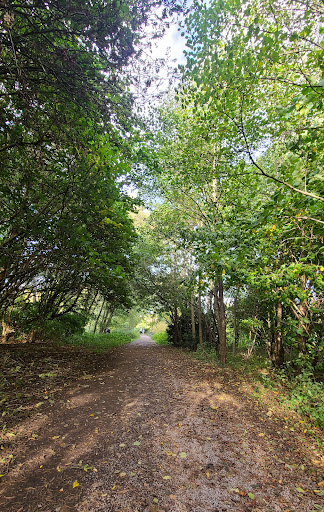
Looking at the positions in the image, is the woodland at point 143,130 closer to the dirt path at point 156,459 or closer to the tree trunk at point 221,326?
the tree trunk at point 221,326

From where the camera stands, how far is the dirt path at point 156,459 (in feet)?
7.41

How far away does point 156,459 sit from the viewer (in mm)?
2855

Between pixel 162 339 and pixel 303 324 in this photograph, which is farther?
pixel 162 339

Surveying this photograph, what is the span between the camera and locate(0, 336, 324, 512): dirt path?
2.26 metres

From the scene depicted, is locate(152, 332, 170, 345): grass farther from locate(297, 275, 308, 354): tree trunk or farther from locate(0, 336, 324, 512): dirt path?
locate(0, 336, 324, 512): dirt path

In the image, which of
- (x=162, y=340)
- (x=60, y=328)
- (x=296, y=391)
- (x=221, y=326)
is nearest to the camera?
(x=296, y=391)

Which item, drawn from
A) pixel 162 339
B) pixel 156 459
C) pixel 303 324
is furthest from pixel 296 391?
pixel 162 339

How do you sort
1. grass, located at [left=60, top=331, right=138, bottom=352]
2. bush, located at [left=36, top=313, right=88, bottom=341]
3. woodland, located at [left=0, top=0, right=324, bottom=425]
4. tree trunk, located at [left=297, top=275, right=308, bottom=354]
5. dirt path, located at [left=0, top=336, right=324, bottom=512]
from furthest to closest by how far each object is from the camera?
grass, located at [left=60, top=331, right=138, bottom=352], bush, located at [left=36, top=313, right=88, bottom=341], tree trunk, located at [left=297, top=275, right=308, bottom=354], woodland, located at [left=0, top=0, right=324, bottom=425], dirt path, located at [left=0, top=336, right=324, bottom=512]

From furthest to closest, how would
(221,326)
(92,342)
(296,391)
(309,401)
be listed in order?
1. (92,342)
2. (221,326)
3. (296,391)
4. (309,401)

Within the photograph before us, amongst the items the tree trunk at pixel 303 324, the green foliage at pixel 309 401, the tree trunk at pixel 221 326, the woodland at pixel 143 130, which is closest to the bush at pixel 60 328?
the woodland at pixel 143 130

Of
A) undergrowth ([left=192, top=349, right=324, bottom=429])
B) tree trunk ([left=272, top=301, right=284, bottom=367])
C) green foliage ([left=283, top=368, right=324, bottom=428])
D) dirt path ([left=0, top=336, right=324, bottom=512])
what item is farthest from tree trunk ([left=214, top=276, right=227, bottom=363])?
dirt path ([left=0, top=336, right=324, bottom=512])

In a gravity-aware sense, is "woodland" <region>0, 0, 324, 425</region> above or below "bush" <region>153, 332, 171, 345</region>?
above

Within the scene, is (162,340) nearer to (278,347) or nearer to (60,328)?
(60,328)

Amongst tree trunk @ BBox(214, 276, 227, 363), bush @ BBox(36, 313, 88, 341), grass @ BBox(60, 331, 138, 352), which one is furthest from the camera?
grass @ BBox(60, 331, 138, 352)
